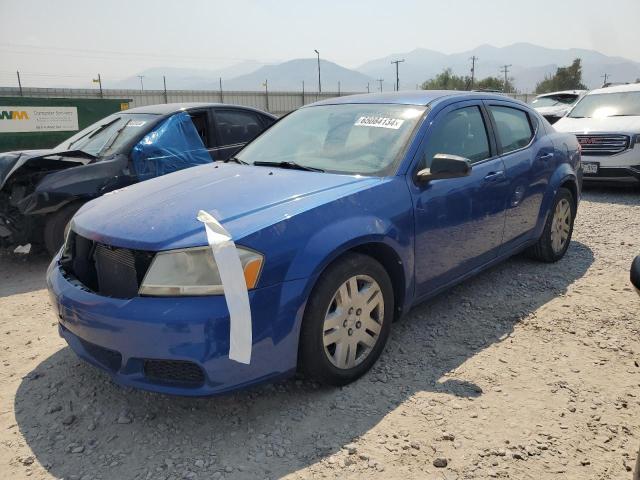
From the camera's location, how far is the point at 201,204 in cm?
274

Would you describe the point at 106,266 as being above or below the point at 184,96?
below

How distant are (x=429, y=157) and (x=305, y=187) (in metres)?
0.92

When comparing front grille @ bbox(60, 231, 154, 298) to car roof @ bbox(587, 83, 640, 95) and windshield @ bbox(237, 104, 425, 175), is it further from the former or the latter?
car roof @ bbox(587, 83, 640, 95)

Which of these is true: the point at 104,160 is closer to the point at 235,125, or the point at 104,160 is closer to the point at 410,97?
the point at 235,125

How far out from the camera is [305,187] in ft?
9.49

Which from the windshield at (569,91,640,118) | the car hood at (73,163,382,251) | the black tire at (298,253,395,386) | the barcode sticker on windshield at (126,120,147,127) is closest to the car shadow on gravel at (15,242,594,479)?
the black tire at (298,253,395,386)

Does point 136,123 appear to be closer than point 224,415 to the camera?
No

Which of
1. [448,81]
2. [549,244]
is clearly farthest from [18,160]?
[448,81]

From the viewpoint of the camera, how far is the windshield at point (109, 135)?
5.46 metres

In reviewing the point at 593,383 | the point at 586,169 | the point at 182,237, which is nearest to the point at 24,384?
the point at 182,237

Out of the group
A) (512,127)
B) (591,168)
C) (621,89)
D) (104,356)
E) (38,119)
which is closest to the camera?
(104,356)

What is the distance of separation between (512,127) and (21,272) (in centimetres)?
483

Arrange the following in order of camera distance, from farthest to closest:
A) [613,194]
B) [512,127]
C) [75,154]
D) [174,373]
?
[613,194], [75,154], [512,127], [174,373]

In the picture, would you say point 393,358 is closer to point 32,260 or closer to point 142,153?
point 142,153
